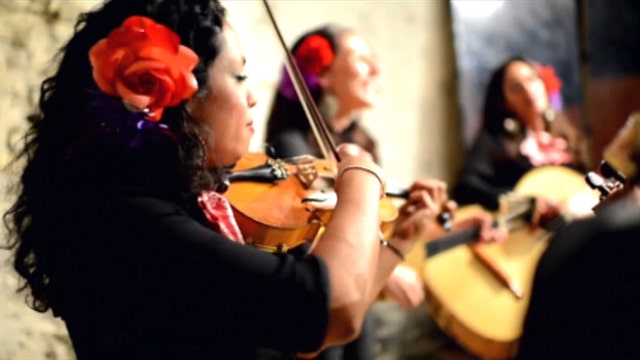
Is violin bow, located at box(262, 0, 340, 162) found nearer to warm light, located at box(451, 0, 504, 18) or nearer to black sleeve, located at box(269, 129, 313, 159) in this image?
black sleeve, located at box(269, 129, 313, 159)

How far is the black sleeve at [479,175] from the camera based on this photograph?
8.64ft

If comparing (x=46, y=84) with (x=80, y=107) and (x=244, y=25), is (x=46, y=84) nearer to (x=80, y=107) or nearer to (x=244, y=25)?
(x=80, y=107)

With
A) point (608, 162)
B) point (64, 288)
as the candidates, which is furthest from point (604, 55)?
point (64, 288)

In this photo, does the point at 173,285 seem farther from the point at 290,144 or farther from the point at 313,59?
the point at 313,59

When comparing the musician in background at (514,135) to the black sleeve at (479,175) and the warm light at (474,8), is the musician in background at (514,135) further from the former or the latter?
the warm light at (474,8)

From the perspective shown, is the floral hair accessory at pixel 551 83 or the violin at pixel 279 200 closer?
the violin at pixel 279 200

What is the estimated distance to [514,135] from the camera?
2738mm

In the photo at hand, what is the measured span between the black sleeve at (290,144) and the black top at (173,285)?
2.48 feet

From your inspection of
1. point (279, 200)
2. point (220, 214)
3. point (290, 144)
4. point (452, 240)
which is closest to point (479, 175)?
point (452, 240)

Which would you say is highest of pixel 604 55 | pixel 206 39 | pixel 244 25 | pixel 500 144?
pixel 206 39

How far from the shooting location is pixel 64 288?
1.00 metres

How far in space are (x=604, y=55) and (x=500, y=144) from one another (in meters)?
0.81

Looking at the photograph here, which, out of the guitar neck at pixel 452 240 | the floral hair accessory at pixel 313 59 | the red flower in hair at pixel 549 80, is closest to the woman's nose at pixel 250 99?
the floral hair accessory at pixel 313 59

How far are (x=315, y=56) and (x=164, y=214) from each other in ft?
3.45
